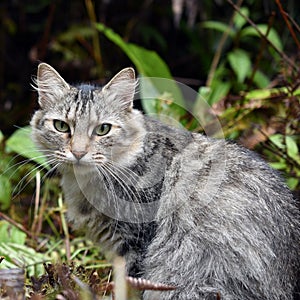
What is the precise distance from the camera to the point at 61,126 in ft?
10.3

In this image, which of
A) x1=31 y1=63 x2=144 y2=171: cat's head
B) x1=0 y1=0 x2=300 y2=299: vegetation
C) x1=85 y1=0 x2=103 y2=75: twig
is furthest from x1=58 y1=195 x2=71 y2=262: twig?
x1=85 y1=0 x2=103 y2=75: twig

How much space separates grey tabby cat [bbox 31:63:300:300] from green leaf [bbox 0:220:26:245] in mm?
736

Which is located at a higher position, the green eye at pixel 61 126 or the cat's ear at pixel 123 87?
the cat's ear at pixel 123 87

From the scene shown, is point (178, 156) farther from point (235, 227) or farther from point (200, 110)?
point (200, 110)

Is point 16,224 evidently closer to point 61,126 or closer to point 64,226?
point 64,226

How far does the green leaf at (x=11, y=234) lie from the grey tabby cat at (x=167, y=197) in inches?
29.0

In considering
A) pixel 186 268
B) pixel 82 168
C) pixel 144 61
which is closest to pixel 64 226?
pixel 82 168

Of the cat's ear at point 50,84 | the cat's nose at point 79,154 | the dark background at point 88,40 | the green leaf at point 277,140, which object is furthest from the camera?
the dark background at point 88,40

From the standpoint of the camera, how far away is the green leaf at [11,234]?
153 inches

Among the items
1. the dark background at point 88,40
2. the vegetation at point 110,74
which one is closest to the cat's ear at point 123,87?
the vegetation at point 110,74

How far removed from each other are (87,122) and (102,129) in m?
0.10

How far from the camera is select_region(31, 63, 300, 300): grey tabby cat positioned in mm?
2916

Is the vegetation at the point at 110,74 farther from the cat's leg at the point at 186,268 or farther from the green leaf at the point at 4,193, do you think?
the cat's leg at the point at 186,268

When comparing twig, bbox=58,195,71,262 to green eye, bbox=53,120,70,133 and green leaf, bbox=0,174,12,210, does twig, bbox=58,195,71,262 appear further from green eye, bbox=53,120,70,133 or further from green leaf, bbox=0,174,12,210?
green eye, bbox=53,120,70,133
